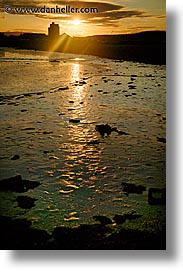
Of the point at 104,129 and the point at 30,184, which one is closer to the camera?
the point at 30,184

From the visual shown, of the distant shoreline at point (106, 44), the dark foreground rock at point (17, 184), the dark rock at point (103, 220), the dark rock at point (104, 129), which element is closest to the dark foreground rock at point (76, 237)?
the dark rock at point (103, 220)

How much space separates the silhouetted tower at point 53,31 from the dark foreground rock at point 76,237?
1043mm

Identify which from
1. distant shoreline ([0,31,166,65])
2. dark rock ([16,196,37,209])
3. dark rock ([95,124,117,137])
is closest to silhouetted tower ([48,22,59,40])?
distant shoreline ([0,31,166,65])

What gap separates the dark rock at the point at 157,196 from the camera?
232 centimetres

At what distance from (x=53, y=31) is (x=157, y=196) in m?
1.10

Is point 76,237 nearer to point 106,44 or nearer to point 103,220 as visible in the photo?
point 103,220

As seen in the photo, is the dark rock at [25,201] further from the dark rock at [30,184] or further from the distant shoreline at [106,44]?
the distant shoreline at [106,44]

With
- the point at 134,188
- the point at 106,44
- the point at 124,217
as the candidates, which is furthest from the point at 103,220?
the point at 106,44

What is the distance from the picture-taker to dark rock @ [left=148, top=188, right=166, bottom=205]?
91.5 inches

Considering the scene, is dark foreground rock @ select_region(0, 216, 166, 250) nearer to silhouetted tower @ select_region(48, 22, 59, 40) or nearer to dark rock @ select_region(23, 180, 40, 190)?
dark rock @ select_region(23, 180, 40, 190)

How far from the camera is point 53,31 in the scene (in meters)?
2.42

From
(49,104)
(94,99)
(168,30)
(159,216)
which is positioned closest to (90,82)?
(94,99)

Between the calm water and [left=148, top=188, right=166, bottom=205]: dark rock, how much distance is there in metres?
0.03

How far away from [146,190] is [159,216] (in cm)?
16
